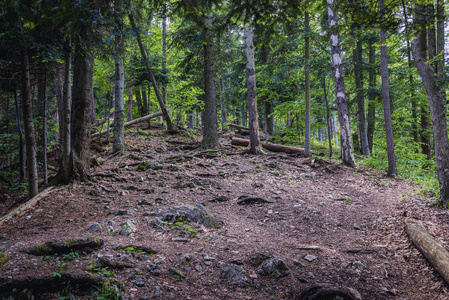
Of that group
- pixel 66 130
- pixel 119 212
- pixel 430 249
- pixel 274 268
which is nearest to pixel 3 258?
pixel 119 212

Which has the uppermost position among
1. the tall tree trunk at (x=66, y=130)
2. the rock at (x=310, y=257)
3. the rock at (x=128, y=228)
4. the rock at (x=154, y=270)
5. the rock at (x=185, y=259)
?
the tall tree trunk at (x=66, y=130)

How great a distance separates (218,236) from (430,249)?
3472 millimetres

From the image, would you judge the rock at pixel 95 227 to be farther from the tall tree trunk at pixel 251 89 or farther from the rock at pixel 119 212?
the tall tree trunk at pixel 251 89

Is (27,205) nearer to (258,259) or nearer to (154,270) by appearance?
(154,270)

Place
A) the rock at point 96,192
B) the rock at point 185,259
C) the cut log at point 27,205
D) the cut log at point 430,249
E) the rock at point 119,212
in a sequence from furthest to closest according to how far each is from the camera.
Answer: the rock at point 96,192, the rock at point 119,212, the cut log at point 27,205, the rock at point 185,259, the cut log at point 430,249

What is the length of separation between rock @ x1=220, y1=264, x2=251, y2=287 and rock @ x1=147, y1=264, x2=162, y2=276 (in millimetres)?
855

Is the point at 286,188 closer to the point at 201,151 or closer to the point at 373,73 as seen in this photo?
the point at 201,151

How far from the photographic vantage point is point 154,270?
3170 mm

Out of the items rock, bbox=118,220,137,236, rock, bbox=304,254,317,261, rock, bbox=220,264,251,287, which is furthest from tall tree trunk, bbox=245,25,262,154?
rock, bbox=220,264,251,287

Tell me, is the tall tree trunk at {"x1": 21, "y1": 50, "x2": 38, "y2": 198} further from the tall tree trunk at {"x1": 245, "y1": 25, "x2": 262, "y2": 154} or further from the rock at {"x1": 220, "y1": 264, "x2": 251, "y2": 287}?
the tall tree trunk at {"x1": 245, "y1": 25, "x2": 262, "y2": 154}

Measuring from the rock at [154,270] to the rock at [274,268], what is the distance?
142cm

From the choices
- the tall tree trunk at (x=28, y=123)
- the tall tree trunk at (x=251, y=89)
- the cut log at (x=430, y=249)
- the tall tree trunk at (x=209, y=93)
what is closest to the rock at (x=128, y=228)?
the tall tree trunk at (x=28, y=123)

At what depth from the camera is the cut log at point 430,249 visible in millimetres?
3279

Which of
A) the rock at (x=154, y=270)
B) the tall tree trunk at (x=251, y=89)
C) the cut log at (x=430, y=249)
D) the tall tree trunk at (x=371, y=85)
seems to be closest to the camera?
the rock at (x=154, y=270)
